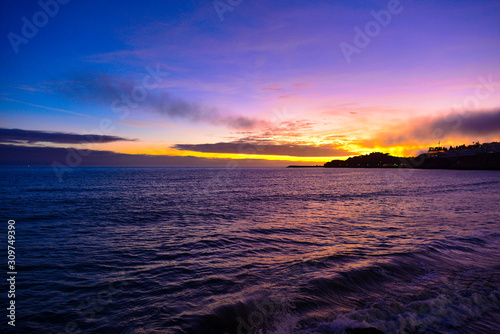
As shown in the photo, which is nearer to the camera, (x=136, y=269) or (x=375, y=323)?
(x=375, y=323)

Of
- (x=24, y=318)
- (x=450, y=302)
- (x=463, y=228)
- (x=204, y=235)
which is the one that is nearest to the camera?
(x=24, y=318)

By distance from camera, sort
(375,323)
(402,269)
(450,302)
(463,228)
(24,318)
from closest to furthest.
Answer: (375,323) → (24,318) → (450,302) → (402,269) → (463,228)

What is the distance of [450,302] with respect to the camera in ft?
29.1

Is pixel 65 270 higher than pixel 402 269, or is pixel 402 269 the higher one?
pixel 402 269

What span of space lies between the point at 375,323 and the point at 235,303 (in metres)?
4.74

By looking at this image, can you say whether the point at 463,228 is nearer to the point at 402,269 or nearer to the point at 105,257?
the point at 402,269

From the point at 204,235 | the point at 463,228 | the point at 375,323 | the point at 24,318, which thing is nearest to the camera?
the point at 375,323

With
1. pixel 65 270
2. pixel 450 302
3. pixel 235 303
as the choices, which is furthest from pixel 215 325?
pixel 65 270

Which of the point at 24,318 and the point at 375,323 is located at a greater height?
the point at 375,323

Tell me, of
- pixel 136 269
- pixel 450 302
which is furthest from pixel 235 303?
pixel 450 302

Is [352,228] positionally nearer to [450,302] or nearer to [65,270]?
[450,302]

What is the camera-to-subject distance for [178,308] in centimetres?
887

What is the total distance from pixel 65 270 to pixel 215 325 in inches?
366

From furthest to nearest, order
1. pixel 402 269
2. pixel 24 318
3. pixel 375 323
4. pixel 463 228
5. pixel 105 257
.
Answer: pixel 463 228
pixel 105 257
pixel 402 269
pixel 24 318
pixel 375 323
